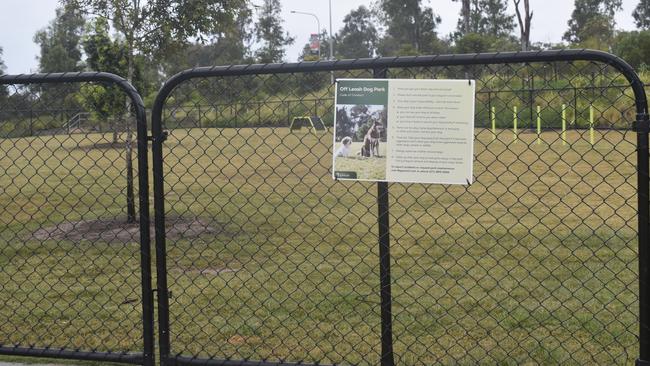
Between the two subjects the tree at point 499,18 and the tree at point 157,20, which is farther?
the tree at point 499,18

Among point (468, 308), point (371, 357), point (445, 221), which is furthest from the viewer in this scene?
point (445, 221)

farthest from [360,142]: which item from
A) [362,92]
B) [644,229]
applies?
[644,229]

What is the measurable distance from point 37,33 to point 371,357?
242 feet

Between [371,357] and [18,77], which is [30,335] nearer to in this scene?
[18,77]

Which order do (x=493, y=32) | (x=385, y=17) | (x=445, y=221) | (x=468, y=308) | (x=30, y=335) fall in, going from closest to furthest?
(x=30, y=335), (x=468, y=308), (x=445, y=221), (x=493, y=32), (x=385, y=17)

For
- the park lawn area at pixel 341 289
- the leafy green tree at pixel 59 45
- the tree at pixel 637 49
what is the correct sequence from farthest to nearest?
the leafy green tree at pixel 59 45 → the tree at pixel 637 49 → the park lawn area at pixel 341 289

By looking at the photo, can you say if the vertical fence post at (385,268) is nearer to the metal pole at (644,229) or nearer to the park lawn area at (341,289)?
the park lawn area at (341,289)

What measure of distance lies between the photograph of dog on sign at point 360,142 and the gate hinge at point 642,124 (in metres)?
0.99

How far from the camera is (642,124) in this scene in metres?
2.80

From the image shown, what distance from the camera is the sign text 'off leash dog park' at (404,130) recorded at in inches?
116

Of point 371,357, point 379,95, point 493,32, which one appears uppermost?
point 493,32

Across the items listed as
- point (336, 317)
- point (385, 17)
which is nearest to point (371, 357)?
point (336, 317)

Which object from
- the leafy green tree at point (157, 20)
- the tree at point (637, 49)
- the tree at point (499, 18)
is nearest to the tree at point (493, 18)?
the tree at point (499, 18)

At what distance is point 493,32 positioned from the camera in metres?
62.1
